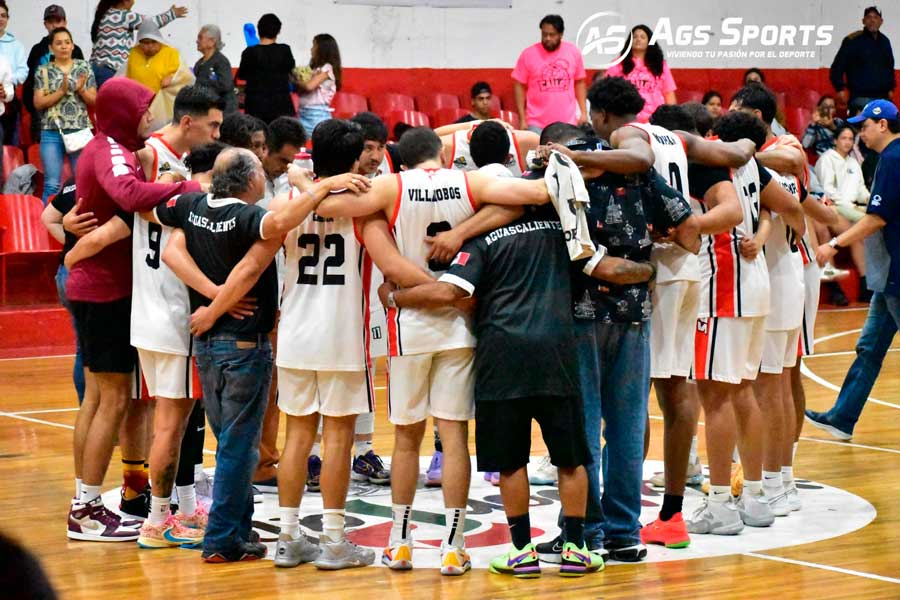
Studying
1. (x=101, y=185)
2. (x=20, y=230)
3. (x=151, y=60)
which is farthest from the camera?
(x=151, y=60)

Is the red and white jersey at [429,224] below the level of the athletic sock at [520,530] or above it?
above

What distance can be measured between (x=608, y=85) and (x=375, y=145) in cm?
125

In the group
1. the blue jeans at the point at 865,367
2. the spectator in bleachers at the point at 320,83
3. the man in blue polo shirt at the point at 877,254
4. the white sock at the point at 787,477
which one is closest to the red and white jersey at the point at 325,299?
the white sock at the point at 787,477

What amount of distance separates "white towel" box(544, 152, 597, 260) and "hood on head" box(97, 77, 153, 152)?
2.05 m

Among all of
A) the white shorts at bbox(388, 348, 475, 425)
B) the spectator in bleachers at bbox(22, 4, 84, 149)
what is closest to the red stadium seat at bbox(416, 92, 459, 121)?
the spectator in bleachers at bbox(22, 4, 84, 149)

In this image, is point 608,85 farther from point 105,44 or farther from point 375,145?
point 105,44

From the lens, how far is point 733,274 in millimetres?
6117

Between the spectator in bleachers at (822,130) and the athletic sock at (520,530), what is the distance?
1227 cm

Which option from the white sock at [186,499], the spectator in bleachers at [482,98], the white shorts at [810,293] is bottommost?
the white sock at [186,499]

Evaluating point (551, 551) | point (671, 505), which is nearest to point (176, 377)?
point (551, 551)

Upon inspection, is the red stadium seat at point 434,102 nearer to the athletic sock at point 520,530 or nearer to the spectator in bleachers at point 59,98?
the spectator in bleachers at point 59,98

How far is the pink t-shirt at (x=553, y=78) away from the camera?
14.4 metres

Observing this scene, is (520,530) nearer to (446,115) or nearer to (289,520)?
(289,520)

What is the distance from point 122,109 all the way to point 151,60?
7181 millimetres
